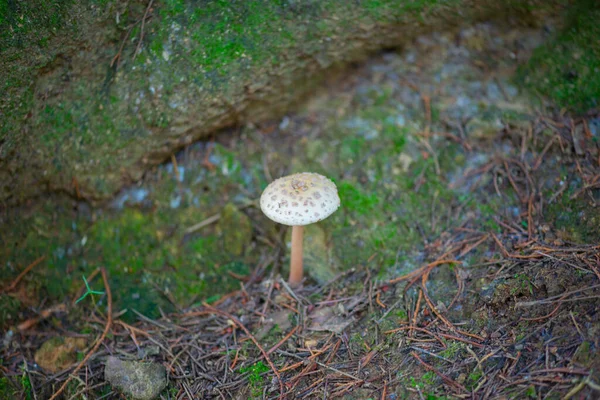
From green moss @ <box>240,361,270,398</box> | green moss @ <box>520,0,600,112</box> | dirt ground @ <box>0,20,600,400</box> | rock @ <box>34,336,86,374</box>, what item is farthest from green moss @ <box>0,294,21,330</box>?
green moss @ <box>520,0,600,112</box>

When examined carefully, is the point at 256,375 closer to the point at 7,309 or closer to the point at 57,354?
the point at 57,354

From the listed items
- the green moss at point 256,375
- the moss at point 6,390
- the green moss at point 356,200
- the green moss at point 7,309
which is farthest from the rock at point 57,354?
the green moss at point 356,200

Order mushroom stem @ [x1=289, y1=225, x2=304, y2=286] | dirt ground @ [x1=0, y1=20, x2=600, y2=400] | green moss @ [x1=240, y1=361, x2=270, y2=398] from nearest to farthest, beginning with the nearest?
dirt ground @ [x1=0, y1=20, x2=600, y2=400], green moss @ [x1=240, y1=361, x2=270, y2=398], mushroom stem @ [x1=289, y1=225, x2=304, y2=286]

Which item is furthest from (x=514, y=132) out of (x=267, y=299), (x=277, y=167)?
(x=267, y=299)

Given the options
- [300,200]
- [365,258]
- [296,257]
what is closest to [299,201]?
[300,200]

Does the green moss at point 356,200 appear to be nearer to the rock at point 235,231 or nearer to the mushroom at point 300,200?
the mushroom at point 300,200

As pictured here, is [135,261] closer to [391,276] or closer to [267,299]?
[267,299]

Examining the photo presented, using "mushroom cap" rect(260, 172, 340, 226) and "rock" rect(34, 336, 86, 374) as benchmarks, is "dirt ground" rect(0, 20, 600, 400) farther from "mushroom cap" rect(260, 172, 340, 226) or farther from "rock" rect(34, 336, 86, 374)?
"mushroom cap" rect(260, 172, 340, 226)
